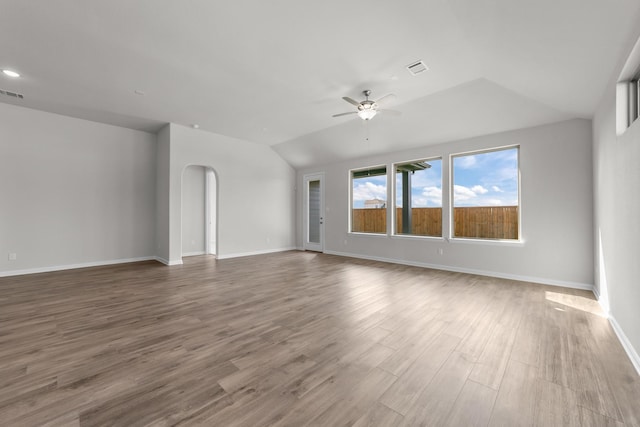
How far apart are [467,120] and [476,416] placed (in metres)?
4.63

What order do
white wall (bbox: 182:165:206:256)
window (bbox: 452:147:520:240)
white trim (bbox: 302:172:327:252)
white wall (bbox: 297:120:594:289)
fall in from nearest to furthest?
white wall (bbox: 297:120:594:289)
window (bbox: 452:147:520:240)
white wall (bbox: 182:165:206:256)
white trim (bbox: 302:172:327:252)

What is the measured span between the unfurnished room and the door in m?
1.17

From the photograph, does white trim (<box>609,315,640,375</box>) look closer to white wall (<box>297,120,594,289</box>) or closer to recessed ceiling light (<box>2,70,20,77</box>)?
white wall (<box>297,120,594,289</box>)

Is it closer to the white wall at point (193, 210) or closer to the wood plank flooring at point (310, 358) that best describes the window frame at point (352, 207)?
the wood plank flooring at point (310, 358)

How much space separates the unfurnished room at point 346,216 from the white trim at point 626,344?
20 millimetres

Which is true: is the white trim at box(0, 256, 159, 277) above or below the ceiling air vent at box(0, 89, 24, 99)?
below

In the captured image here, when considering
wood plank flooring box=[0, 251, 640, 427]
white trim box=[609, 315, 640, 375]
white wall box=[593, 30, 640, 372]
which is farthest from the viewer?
white wall box=[593, 30, 640, 372]

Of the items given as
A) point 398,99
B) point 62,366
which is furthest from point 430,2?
point 62,366

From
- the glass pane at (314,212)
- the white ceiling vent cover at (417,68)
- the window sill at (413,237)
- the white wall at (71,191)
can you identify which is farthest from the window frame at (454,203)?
the white wall at (71,191)

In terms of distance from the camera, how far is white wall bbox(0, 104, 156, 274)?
16.0ft

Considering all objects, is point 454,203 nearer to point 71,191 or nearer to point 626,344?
point 626,344

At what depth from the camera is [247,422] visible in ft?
4.65

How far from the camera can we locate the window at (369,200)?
6.69 meters

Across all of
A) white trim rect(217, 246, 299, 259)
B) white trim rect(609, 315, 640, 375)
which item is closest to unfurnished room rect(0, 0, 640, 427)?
white trim rect(609, 315, 640, 375)
